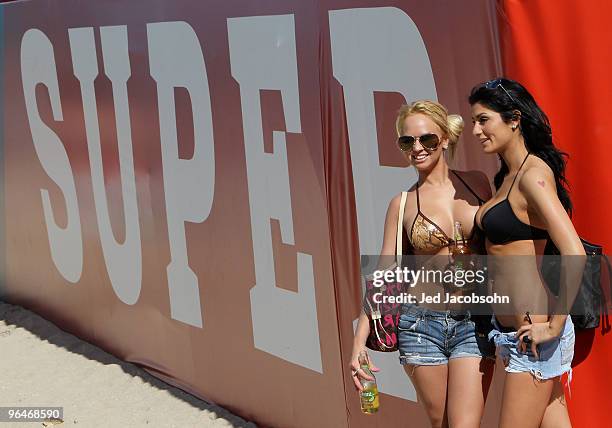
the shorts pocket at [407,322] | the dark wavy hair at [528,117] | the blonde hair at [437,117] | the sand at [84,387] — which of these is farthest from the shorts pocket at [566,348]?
the sand at [84,387]

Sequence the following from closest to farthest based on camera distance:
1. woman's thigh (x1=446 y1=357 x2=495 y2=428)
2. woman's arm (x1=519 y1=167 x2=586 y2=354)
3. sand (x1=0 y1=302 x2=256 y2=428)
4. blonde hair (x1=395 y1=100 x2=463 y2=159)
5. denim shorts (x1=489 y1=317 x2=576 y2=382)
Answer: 1. woman's arm (x1=519 y1=167 x2=586 y2=354)
2. denim shorts (x1=489 y1=317 x2=576 y2=382)
3. woman's thigh (x1=446 y1=357 x2=495 y2=428)
4. blonde hair (x1=395 y1=100 x2=463 y2=159)
5. sand (x1=0 y1=302 x2=256 y2=428)

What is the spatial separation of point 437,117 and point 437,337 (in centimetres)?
74

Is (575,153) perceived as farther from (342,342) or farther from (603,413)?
(342,342)

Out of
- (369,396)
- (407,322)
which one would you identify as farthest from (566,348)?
(369,396)

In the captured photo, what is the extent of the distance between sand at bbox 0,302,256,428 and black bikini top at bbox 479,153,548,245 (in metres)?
2.98

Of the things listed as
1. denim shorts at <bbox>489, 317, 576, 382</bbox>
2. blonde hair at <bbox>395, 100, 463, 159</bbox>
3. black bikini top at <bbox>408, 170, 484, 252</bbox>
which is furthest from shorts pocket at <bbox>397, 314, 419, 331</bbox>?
blonde hair at <bbox>395, 100, 463, 159</bbox>

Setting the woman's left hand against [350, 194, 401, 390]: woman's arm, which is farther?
[350, 194, 401, 390]: woman's arm

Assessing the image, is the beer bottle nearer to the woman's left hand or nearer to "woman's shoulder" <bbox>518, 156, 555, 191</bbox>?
the woman's left hand

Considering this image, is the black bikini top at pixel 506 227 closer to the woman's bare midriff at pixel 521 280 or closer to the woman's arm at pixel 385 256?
the woman's bare midriff at pixel 521 280

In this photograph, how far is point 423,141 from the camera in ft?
10.7

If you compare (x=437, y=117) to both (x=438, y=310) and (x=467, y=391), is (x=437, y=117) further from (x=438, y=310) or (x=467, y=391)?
(x=467, y=391)

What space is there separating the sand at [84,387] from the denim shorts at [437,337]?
255 centimetres

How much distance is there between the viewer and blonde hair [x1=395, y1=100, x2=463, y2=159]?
129 inches

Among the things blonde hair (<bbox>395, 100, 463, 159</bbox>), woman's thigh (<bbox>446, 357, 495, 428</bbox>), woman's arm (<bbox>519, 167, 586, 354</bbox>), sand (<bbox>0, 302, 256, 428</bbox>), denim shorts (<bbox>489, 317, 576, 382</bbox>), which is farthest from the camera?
sand (<bbox>0, 302, 256, 428</bbox>)
